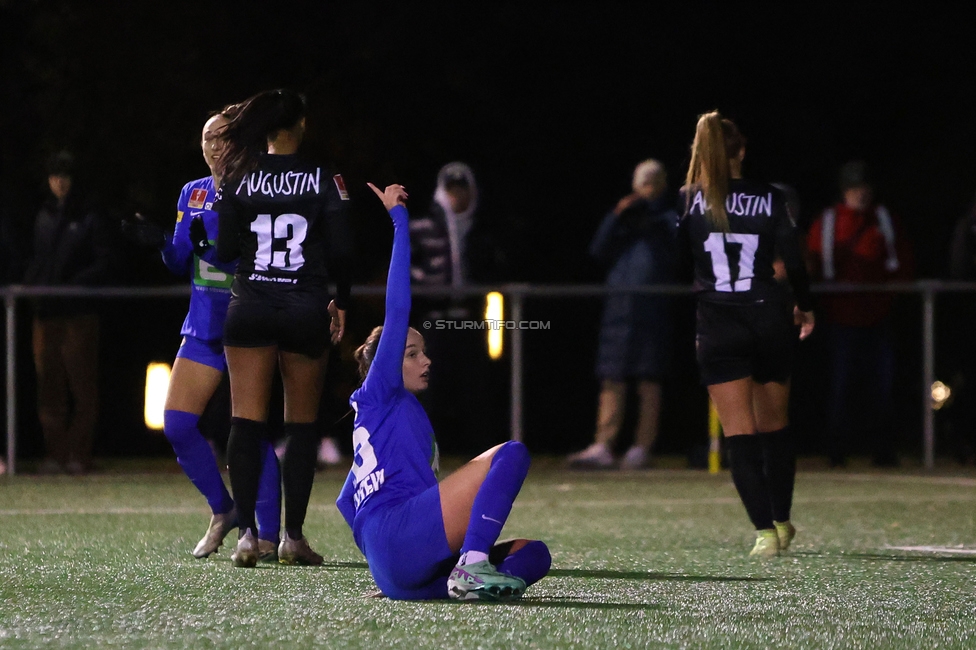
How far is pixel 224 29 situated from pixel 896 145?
7606 mm

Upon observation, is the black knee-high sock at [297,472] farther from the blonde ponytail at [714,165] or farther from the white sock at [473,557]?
the blonde ponytail at [714,165]

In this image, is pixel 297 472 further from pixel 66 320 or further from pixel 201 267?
pixel 66 320

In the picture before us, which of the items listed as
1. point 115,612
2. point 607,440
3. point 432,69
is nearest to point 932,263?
point 432,69

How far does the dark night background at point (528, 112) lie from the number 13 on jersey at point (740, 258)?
5.52m

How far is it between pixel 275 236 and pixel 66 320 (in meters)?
5.83

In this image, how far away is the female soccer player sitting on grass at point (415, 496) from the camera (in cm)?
599

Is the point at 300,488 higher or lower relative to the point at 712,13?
lower

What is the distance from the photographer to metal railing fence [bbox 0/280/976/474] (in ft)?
41.3

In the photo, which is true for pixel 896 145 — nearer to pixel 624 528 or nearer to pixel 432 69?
pixel 432 69

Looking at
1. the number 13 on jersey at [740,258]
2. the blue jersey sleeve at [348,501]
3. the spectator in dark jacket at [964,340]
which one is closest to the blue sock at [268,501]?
the blue jersey sleeve at [348,501]

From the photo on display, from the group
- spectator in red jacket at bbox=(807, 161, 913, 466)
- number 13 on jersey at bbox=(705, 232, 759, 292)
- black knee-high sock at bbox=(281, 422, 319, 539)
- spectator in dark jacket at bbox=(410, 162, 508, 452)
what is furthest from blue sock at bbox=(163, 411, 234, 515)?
spectator in red jacket at bbox=(807, 161, 913, 466)

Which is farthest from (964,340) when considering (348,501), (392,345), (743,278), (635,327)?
(392,345)

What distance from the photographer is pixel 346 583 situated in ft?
22.0

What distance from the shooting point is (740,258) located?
25.8 ft
